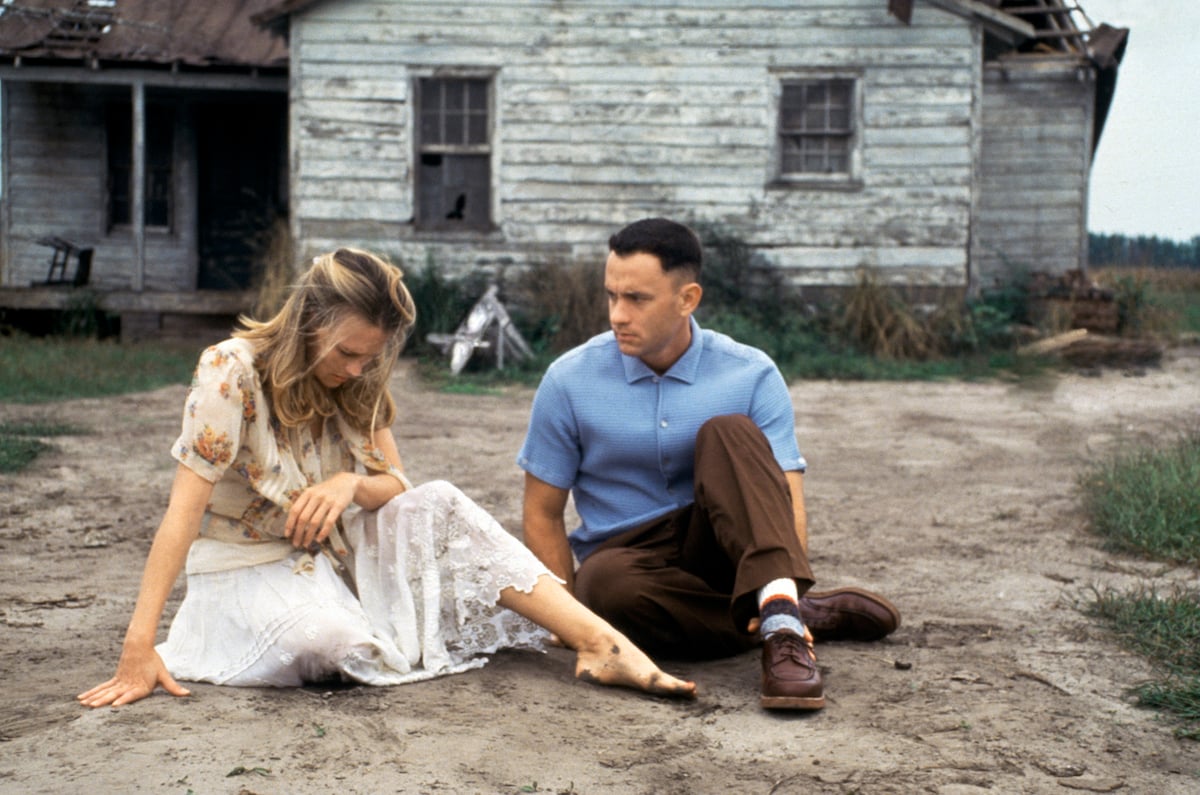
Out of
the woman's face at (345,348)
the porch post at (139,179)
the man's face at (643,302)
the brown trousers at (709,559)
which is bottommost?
the brown trousers at (709,559)

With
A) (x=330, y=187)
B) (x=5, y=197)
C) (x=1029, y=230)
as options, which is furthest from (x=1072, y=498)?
(x=5, y=197)

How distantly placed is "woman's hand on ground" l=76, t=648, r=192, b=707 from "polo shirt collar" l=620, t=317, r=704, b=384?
62.4 inches

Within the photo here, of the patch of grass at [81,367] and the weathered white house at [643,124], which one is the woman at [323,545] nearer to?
the patch of grass at [81,367]

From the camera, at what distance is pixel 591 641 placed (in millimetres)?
3473

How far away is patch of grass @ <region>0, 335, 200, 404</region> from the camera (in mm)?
9906

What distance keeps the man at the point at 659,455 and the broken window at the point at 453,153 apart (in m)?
10.5

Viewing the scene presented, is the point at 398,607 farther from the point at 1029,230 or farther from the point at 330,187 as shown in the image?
the point at 1029,230

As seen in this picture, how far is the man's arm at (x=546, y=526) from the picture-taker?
13.0 feet

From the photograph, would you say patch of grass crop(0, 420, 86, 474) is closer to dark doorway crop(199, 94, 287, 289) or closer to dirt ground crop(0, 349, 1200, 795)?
dirt ground crop(0, 349, 1200, 795)

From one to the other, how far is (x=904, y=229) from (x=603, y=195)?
331 centimetres

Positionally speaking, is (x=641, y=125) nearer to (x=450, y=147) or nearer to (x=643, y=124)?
(x=643, y=124)

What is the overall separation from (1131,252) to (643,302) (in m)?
17.5

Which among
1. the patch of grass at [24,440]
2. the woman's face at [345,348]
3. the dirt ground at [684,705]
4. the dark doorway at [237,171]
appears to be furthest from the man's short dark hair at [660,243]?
the dark doorway at [237,171]

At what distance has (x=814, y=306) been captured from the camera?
14.1 meters
